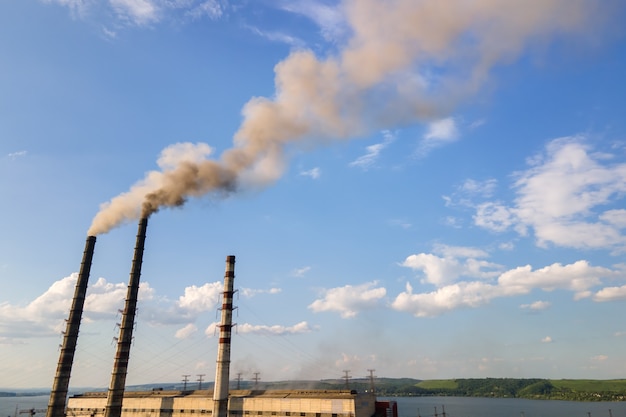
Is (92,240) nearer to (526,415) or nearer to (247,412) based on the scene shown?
(247,412)

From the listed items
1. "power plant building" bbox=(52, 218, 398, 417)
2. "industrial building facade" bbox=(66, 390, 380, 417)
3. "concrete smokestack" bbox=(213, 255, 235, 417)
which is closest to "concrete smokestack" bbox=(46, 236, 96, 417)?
"power plant building" bbox=(52, 218, 398, 417)

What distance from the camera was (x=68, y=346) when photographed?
5062cm

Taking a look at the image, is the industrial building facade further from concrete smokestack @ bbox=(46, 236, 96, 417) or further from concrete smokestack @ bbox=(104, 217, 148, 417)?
concrete smokestack @ bbox=(46, 236, 96, 417)

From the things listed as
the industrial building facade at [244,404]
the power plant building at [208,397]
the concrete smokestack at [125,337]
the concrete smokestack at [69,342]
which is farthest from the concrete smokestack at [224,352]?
the concrete smokestack at [69,342]

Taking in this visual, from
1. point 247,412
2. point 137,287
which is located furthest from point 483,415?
point 137,287

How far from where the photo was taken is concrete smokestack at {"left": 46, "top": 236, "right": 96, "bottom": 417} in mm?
49031

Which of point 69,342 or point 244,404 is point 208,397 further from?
point 69,342

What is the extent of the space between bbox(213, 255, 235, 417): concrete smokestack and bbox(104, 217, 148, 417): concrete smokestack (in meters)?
11.6

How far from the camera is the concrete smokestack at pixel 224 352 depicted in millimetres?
46594

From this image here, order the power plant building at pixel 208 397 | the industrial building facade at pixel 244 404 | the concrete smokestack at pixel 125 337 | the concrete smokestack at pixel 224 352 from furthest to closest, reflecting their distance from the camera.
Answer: the concrete smokestack at pixel 125 337 < the concrete smokestack at pixel 224 352 < the power plant building at pixel 208 397 < the industrial building facade at pixel 244 404

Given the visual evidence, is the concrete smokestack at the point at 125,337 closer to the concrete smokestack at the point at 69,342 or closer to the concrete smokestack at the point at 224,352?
the concrete smokestack at the point at 69,342

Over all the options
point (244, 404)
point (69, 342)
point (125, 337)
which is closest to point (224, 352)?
point (244, 404)

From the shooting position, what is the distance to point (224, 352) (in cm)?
4828

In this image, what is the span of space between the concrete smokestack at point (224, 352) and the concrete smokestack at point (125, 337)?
38.1 ft
